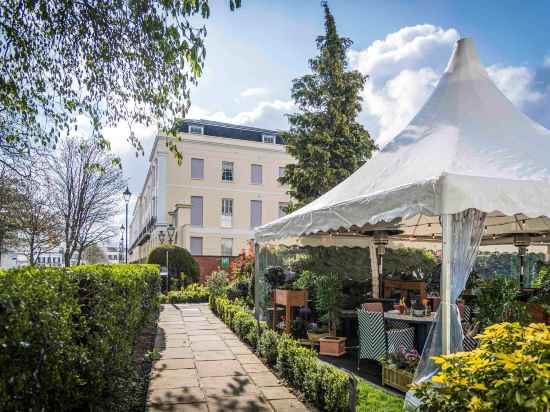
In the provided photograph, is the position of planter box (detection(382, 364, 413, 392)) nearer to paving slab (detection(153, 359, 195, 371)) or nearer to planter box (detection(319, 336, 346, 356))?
planter box (detection(319, 336, 346, 356))

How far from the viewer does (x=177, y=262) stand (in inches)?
754

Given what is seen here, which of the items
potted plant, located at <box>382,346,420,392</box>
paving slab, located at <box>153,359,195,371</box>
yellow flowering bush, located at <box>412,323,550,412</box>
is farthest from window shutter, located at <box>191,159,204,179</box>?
yellow flowering bush, located at <box>412,323,550,412</box>

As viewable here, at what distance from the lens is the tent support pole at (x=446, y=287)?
12.6 ft

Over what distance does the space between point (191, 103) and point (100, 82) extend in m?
1.43

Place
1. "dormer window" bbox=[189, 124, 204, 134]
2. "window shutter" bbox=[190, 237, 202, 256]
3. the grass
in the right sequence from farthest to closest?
"dormer window" bbox=[189, 124, 204, 134] < "window shutter" bbox=[190, 237, 202, 256] < the grass

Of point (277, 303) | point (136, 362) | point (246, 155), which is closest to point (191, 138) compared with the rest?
point (246, 155)

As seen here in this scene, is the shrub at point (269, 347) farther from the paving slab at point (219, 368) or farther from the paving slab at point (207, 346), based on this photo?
the paving slab at point (207, 346)

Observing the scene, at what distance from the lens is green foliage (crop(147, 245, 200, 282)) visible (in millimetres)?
18938

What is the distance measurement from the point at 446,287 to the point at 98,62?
4.92 metres

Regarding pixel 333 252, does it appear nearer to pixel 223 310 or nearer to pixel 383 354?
pixel 223 310

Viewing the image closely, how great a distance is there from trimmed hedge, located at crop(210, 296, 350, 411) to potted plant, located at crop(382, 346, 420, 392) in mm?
797

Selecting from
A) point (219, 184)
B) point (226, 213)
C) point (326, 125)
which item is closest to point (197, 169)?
point (219, 184)

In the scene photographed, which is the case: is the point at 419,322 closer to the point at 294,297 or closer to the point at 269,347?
the point at 269,347

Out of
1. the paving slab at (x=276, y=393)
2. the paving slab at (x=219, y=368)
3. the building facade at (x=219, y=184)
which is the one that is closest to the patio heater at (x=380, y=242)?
the paving slab at (x=219, y=368)
